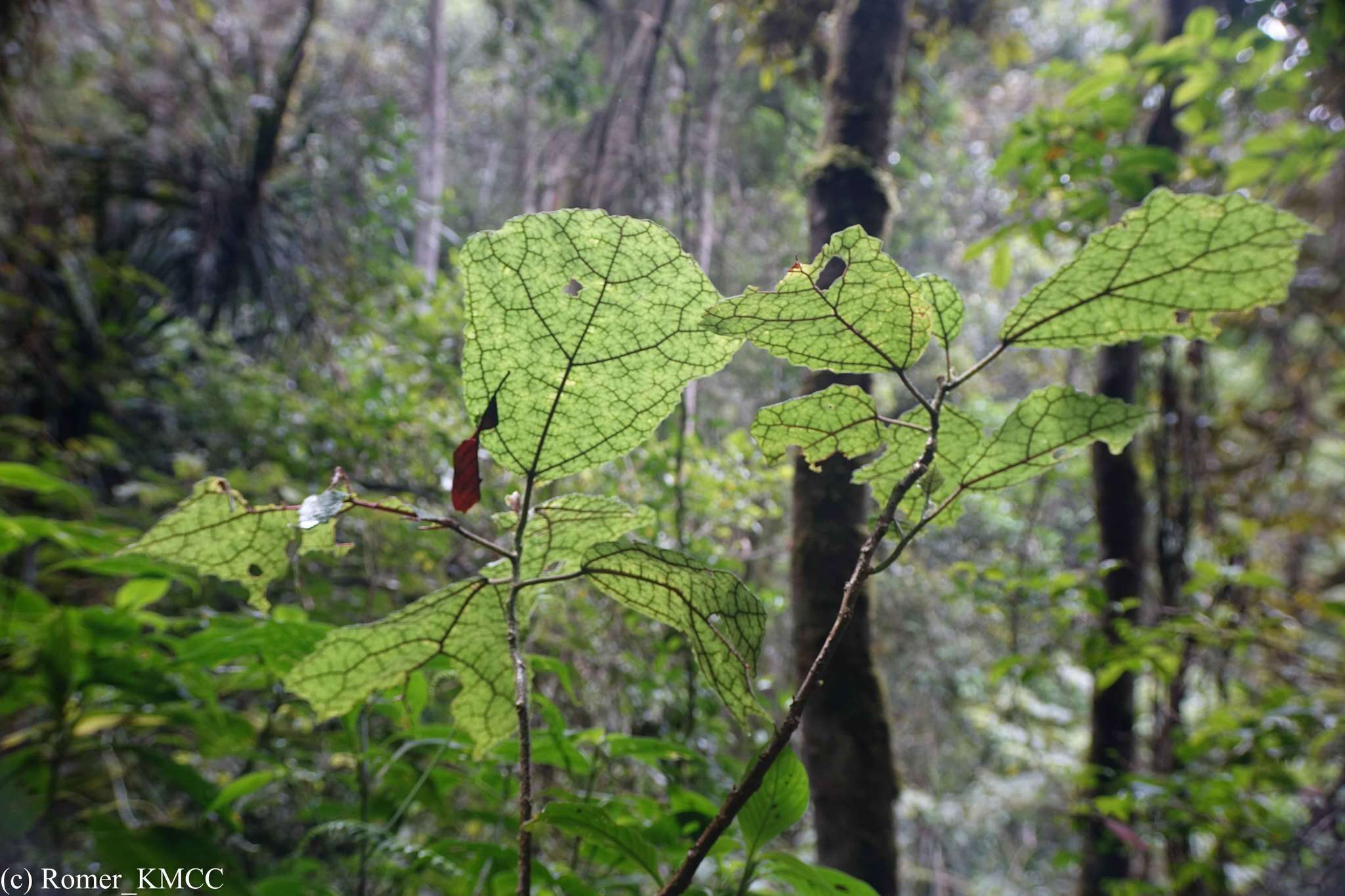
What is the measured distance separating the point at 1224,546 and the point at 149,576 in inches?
100

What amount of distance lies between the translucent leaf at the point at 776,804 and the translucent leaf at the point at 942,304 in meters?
0.34

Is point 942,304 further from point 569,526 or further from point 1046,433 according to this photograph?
point 569,526

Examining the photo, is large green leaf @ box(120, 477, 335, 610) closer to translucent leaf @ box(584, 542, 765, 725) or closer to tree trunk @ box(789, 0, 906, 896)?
translucent leaf @ box(584, 542, 765, 725)

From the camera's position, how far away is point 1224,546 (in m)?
2.07

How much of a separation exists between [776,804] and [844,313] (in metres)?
0.39

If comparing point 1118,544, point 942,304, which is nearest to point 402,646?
point 942,304

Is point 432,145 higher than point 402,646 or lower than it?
higher

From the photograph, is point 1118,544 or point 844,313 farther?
point 1118,544

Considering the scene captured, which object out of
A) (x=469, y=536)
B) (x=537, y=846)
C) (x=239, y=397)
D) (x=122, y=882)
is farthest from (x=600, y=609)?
(x=239, y=397)

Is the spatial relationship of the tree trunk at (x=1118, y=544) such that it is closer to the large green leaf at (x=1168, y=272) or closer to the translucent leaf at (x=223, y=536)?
the large green leaf at (x=1168, y=272)

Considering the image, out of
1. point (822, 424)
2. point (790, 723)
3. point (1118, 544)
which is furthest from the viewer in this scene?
point (1118, 544)

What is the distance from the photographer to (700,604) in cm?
50

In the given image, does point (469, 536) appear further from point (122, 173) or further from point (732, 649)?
point (122, 173)

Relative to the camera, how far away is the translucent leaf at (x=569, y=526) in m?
0.59
